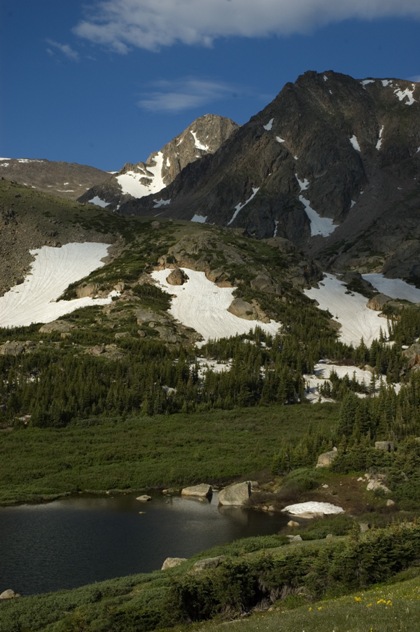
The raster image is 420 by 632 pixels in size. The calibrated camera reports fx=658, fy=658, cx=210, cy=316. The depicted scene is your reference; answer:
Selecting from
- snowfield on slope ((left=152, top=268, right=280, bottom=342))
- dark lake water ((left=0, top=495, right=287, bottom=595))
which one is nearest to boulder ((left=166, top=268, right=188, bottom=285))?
snowfield on slope ((left=152, top=268, right=280, bottom=342))

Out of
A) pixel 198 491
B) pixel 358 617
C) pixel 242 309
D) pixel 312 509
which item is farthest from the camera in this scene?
pixel 242 309

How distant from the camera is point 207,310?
179250 mm

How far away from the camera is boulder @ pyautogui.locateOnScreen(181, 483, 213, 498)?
249 feet

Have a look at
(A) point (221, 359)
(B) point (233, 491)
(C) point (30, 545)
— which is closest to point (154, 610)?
(C) point (30, 545)

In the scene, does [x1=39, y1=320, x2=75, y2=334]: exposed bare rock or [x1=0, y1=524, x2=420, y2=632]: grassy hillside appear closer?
[x1=0, y1=524, x2=420, y2=632]: grassy hillside

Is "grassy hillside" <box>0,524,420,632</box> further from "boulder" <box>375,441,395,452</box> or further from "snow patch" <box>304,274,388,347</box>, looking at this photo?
"snow patch" <box>304,274,388,347</box>

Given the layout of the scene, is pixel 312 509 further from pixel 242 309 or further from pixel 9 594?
pixel 242 309

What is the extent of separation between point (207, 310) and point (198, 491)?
105121 millimetres

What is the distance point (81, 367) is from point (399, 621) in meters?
105

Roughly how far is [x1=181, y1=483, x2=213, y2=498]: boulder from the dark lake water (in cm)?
181

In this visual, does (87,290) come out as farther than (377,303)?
No

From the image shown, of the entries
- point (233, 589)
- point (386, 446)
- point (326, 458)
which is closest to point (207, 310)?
point (326, 458)

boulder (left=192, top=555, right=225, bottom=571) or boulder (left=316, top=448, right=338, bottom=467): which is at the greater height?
boulder (left=316, top=448, right=338, bottom=467)

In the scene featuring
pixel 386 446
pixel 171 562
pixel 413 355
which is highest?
pixel 413 355
